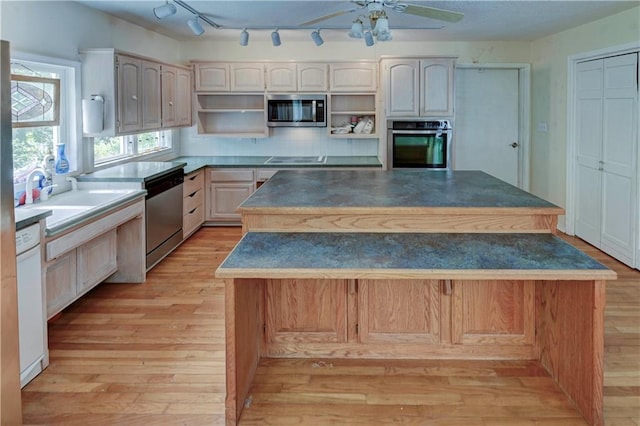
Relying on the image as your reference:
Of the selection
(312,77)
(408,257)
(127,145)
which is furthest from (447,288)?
(312,77)

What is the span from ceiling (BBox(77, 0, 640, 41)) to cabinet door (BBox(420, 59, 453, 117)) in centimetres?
35

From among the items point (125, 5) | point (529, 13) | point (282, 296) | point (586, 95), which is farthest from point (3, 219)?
point (586, 95)

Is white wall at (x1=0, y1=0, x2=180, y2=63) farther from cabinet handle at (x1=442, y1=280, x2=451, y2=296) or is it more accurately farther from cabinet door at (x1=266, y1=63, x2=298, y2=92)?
cabinet handle at (x1=442, y1=280, x2=451, y2=296)

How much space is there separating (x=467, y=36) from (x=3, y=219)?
18.0 feet

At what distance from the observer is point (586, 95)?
555 centimetres

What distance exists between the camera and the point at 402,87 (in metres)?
6.16

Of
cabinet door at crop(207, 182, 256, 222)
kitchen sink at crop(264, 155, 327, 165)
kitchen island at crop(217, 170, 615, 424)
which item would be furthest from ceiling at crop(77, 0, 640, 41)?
kitchen island at crop(217, 170, 615, 424)

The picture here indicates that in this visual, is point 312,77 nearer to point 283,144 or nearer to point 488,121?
point 283,144

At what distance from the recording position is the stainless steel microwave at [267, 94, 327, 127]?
6.51 metres

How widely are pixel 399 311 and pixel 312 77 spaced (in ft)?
13.8

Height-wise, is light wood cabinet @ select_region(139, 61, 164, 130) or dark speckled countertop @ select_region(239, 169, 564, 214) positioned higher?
light wood cabinet @ select_region(139, 61, 164, 130)

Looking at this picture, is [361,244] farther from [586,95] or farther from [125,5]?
[586,95]

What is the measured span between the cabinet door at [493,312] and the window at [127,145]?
3473 millimetres

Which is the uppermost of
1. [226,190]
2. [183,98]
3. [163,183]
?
[183,98]
